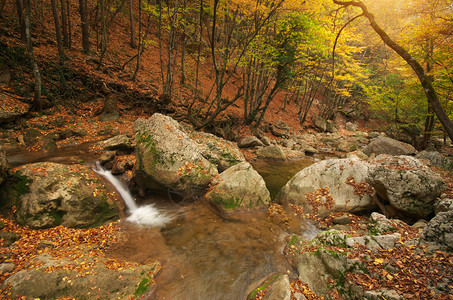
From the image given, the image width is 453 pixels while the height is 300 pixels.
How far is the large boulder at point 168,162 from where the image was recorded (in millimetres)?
6777

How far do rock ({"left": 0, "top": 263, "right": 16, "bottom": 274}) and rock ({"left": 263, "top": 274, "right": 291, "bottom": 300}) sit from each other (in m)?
4.55

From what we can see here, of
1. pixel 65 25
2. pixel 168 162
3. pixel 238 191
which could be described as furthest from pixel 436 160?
pixel 65 25

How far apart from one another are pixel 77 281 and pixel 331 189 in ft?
25.0

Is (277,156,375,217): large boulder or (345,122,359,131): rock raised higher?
(345,122,359,131): rock

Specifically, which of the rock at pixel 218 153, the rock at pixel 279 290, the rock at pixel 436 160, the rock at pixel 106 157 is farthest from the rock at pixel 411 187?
the rock at pixel 106 157

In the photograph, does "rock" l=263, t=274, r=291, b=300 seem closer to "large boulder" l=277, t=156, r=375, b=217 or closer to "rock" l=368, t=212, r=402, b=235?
"rock" l=368, t=212, r=402, b=235

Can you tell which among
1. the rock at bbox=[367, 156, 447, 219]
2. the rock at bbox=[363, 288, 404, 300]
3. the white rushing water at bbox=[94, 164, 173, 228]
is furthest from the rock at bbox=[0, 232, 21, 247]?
the rock at bbox=[367, 156, 447, 219]

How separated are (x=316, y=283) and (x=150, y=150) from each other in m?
6.08

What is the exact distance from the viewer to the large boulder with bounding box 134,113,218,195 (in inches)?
267

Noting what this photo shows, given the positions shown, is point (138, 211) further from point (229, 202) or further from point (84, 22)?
point (84, 22)

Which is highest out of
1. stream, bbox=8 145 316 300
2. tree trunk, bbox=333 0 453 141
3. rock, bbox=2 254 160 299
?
tree trunk, bbox=333 0 453 141

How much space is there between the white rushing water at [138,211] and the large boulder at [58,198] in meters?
0.65

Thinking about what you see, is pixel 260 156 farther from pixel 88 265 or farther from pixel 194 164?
pixel 88 265

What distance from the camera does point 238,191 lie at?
280 inches
